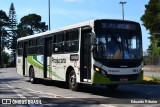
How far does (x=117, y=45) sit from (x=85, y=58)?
1664 mm

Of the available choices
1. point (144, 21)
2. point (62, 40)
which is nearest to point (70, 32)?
point (62, 40)

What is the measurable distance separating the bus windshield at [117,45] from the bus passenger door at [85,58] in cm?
84

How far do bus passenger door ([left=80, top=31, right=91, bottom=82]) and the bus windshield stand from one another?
2.74ft

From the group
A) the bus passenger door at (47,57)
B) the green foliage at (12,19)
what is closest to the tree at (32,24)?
the green foliage at (12,19)

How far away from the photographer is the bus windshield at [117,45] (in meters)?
16.4

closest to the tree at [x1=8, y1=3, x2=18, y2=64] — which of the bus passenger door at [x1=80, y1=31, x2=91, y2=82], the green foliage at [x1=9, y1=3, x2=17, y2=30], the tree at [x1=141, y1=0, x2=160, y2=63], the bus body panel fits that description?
the green foliage at [x1=9, y1=3, x2=17, y2=30]

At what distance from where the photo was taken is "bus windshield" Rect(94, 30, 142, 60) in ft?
53.7

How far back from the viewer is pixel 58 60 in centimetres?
2083

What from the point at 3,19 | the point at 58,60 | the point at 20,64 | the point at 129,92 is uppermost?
the point at 3,19

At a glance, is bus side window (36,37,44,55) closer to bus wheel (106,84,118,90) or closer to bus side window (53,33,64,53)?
bus side window (53,33,64,53)

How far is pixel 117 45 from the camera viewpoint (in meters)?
16.6

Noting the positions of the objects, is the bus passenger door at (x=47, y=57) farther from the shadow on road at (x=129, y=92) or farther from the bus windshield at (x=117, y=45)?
the bus windshield at (x=117, y=45)

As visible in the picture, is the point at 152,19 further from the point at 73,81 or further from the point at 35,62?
the point at 73,81

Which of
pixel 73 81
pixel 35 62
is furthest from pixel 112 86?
pixel 35 62
